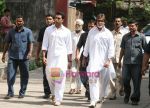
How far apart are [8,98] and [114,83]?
261 centimetres

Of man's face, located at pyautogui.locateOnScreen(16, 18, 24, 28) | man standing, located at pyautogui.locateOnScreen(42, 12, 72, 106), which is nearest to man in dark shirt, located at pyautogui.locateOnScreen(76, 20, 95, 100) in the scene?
man standing, located at pyautogui.locateOnScreen(42, 12, 72, 106)

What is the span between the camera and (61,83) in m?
11.5

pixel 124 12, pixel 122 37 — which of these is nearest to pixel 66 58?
pixel 122 37

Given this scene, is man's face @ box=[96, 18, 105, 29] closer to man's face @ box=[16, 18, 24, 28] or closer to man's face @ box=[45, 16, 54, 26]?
man's face @ box=[45, 16, 54, 26]

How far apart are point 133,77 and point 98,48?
1.24 metres

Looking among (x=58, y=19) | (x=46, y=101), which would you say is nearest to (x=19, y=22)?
(x=58, y=19)

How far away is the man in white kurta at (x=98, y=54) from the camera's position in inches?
442

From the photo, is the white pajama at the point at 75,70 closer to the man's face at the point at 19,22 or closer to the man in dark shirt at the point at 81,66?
the man in dark shirt at the point at 81,66

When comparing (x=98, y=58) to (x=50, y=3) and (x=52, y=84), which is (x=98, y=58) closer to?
(x=52, y=84)

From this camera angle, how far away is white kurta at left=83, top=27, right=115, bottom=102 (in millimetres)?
11219

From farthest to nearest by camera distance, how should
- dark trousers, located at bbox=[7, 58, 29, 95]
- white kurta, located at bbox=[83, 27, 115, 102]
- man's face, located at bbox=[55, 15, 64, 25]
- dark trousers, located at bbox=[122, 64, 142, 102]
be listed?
dark trousers, located at bbox=[7, 58, 29, 95], dark trousers, located at bbox=[122, 64, 142, 102], man's face, located at bbox=[55, 15, 64, 25], white kurta, located at bbox=[83, 27, 115, 102]

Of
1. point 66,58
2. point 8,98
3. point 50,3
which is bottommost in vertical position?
point 8,98

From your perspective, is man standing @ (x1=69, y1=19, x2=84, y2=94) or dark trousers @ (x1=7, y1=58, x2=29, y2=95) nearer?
dark trousers @ (x1=7, y1=58, x2=29, y2=95)

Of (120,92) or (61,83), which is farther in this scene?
(120,92)
